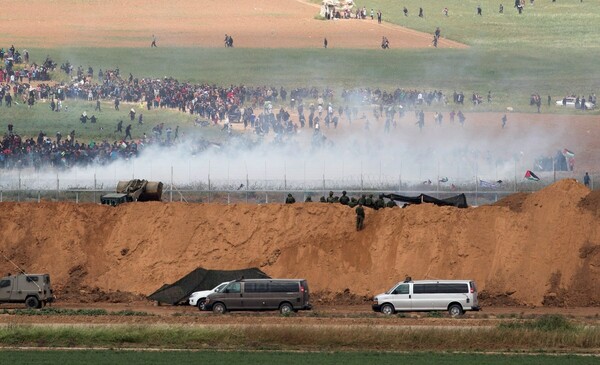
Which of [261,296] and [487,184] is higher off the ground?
[487,184]

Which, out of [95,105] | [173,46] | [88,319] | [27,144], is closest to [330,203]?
[88,319]

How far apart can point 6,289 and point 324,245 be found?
44.2 feet

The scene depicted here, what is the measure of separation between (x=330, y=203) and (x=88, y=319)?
16.6 metres

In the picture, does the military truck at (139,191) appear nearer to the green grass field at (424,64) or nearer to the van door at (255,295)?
the van door at (255,295)

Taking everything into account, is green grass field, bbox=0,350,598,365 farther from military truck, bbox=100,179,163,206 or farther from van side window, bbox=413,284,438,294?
military truck, bbox=100,179,163,206

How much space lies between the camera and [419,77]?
135250 mm

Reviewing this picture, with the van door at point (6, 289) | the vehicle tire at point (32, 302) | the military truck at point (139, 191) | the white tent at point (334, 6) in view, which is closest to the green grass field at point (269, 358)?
the vehicle tire at point (32, 302)

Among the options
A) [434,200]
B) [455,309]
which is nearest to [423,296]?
[455,309]

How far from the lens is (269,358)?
4825 cm

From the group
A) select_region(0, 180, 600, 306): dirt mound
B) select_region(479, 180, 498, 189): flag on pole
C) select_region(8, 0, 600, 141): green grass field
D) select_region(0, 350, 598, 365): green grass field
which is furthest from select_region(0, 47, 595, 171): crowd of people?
select_region(0, 350, 598, 365): green grass field

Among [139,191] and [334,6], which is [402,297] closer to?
[139,191]

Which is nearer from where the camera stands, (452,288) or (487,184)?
(452,288)

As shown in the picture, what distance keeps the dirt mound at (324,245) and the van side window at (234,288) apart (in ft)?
18.9

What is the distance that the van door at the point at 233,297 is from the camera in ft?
195
